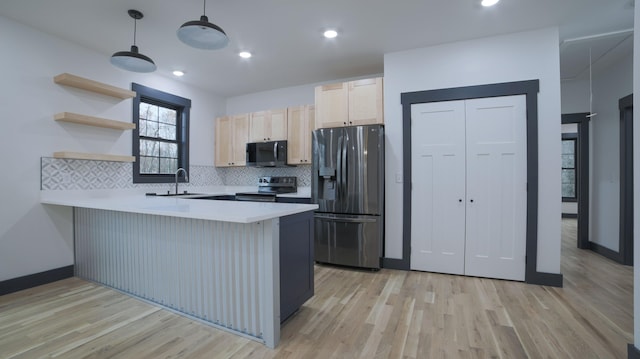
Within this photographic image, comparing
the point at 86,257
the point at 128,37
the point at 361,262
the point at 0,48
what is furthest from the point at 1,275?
the point at 361,262

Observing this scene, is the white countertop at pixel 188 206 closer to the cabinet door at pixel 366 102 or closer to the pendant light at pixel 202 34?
the pendant light at pixel 202 34

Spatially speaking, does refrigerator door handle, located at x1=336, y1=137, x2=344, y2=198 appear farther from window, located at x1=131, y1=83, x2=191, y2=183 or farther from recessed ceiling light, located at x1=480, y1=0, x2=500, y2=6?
window, located at x1=131, y1=83, x2=191, y2=183

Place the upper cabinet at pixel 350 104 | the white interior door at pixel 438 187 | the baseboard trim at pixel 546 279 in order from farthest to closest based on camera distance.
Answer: the upper cabinet at pixel 350 104, the white interior door at pixel 438 187, the baseboard trim at pixel 546 279

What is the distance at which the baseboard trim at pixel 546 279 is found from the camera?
9.55 ft

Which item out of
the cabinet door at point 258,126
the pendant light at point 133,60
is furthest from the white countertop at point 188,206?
the cabinet door at point 258,126

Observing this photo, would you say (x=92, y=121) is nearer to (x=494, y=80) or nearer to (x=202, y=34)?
(x=202, y=34)

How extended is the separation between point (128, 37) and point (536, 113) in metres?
4.40

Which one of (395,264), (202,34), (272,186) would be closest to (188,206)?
(202,34)

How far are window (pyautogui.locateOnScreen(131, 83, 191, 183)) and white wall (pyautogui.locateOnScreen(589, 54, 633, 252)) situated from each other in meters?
6.14

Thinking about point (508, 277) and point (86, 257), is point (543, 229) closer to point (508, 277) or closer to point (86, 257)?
point (508, 277)

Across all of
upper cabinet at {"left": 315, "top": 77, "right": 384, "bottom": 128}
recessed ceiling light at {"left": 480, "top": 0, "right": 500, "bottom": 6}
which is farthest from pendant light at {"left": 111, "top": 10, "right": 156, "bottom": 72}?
recessed ceiling light at {"left": 480, "top": 0, "right": 500, "bottom": 6}

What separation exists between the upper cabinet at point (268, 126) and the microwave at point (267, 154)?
0.40 feet

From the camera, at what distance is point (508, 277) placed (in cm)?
306

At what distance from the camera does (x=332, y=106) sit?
12.7ft
